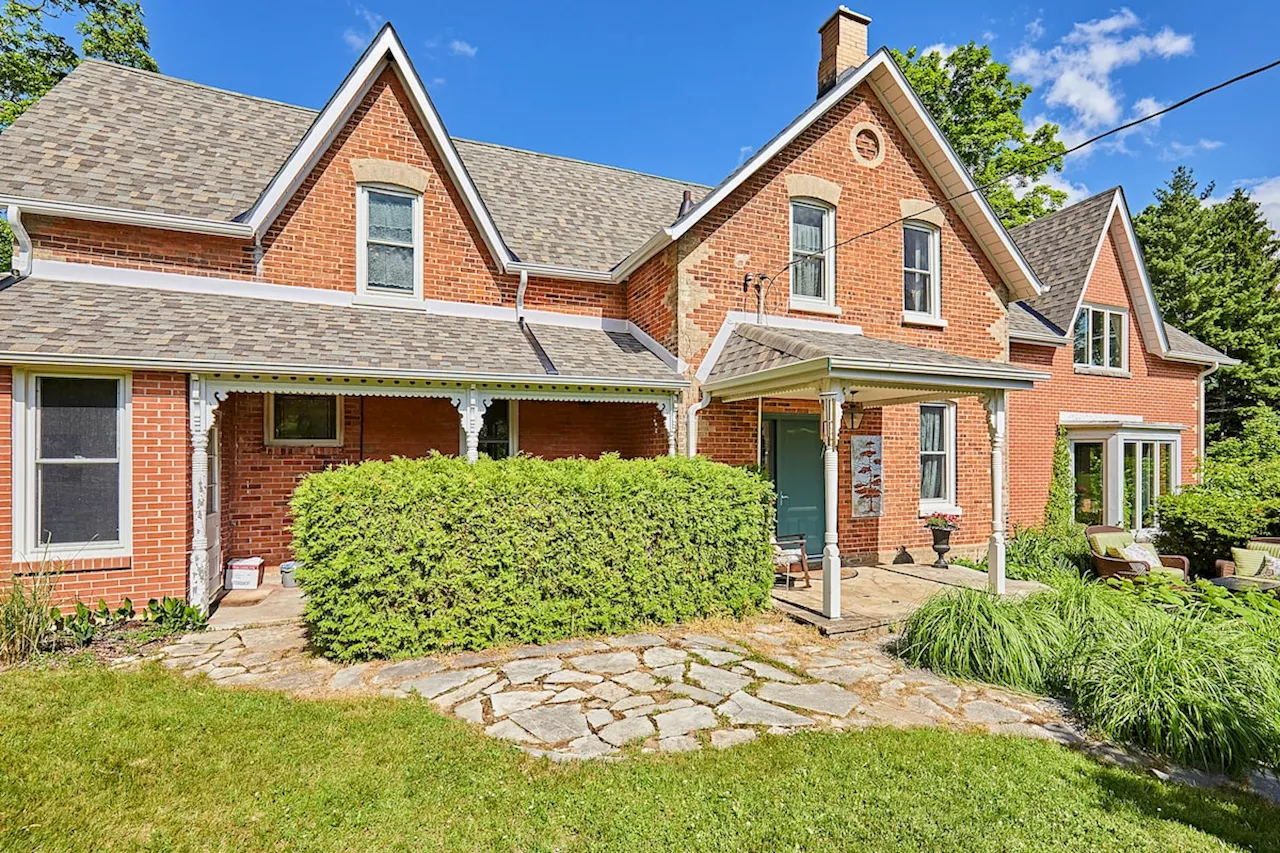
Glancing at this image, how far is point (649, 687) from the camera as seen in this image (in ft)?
17.9

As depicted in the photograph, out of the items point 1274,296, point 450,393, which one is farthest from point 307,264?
point 1274,296

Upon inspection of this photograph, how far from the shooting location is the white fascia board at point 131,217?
7.80 metres

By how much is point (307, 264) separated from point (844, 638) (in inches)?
362

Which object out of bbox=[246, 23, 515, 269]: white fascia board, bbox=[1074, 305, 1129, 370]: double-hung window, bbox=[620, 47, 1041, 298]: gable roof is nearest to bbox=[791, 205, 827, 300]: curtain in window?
bbox=[620, 47, 1041, 298]: gable roof

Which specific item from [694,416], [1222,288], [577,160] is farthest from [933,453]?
[1222,288]

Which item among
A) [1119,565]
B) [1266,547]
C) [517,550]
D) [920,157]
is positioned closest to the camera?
[517,550]

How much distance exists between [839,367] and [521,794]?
5.35m

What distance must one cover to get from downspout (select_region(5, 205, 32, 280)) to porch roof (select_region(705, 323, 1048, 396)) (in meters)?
9.21

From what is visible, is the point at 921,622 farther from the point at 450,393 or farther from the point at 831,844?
the point at 450,393

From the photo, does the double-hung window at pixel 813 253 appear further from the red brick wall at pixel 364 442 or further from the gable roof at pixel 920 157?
the red brick wall at pixel 364 442

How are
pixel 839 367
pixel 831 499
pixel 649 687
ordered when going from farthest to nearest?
pixel 831 499 → pixel 839 367 → pixel 649 687

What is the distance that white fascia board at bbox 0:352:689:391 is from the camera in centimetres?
653

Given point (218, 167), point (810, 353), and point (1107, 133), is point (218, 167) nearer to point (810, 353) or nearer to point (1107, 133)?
point (810, 353)

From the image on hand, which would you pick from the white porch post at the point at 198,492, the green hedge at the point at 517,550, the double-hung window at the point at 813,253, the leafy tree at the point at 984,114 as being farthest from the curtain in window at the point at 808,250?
the leafy tree at the point at 984,114
